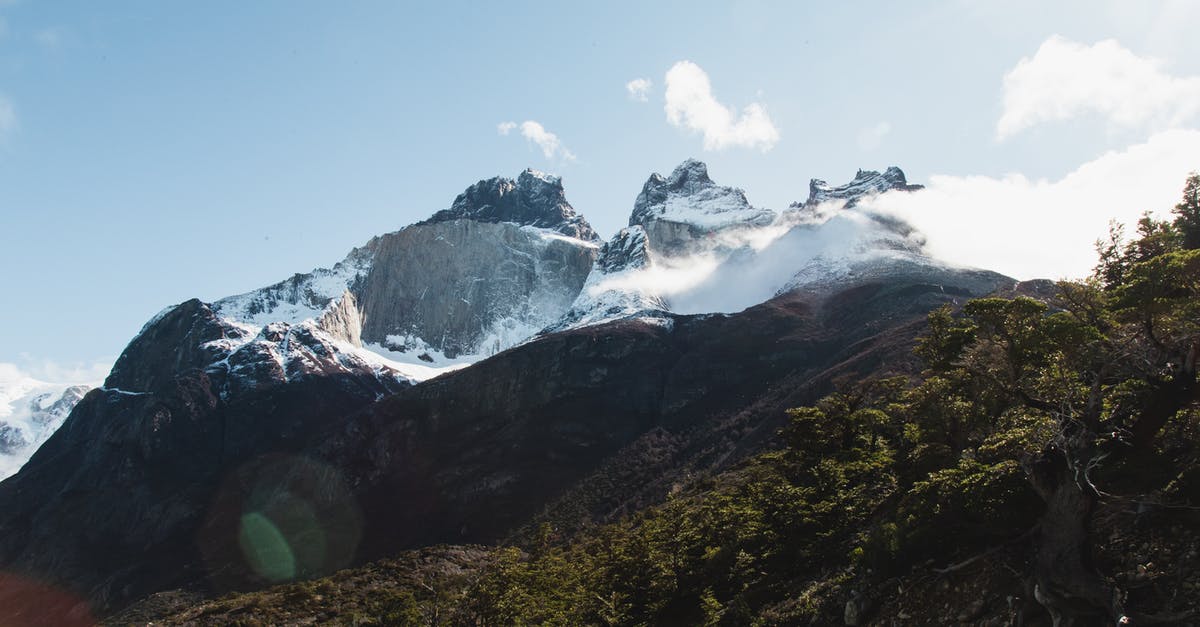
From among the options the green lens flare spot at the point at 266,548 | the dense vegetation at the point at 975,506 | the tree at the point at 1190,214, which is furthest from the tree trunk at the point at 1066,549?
the green lens flare spot at the point at 266,548

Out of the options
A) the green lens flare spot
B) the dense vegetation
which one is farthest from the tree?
the green lens flare spot

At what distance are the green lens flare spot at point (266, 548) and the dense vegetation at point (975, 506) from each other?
11320 centimetres

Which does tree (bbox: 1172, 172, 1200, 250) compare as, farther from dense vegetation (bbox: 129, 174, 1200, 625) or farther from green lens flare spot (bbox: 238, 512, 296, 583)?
A: green lens flare spot (bbox: 238, 512, 296, 583)

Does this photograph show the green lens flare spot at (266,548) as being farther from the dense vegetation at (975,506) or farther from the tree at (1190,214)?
the tree at (1190,214)

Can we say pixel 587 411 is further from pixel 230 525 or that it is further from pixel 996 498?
pixel 996 498

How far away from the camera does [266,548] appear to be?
15188 centimetres

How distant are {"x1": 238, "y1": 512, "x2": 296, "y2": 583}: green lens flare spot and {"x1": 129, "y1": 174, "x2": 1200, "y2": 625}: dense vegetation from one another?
371ft

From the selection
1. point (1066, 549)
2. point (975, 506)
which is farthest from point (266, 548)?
point (1066, 549)

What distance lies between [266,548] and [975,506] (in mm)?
163685

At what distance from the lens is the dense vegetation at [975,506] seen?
51.2 feet

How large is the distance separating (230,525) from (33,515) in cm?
6890

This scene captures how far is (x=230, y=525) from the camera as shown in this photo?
167375 millimetres

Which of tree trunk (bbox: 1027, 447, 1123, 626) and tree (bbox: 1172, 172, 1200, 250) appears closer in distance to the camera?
tree trunk (bbox: 1027, 447, 1123, 626)

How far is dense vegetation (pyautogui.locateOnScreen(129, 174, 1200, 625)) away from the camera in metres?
15.6
